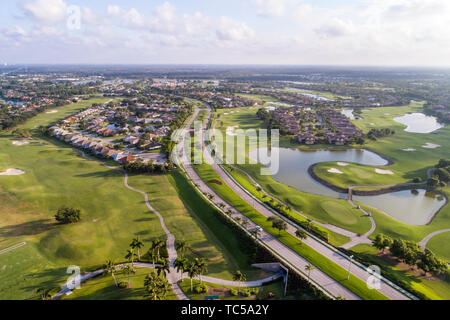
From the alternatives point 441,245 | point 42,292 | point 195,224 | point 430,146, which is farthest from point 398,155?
point 42,292

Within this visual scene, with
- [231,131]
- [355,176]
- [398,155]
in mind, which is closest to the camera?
[355,176]

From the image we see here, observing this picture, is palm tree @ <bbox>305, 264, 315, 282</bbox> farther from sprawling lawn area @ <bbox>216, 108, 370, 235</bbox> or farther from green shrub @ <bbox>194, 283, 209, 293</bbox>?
green shrub @ <bbox>194, 283, 209, 293</bbox>

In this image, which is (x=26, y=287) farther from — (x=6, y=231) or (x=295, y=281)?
(x=295, y=281)

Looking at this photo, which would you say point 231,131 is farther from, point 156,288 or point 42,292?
point 42,292

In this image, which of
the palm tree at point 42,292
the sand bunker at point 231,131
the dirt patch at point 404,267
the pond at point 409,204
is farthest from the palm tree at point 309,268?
the sand bunker at point 231,131

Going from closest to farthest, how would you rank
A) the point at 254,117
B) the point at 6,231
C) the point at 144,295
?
the point at 144,295
the point at 6,231
the point at 254,117

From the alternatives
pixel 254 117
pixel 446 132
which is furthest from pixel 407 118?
pixel 254 117

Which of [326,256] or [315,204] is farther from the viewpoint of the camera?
[315,204]
